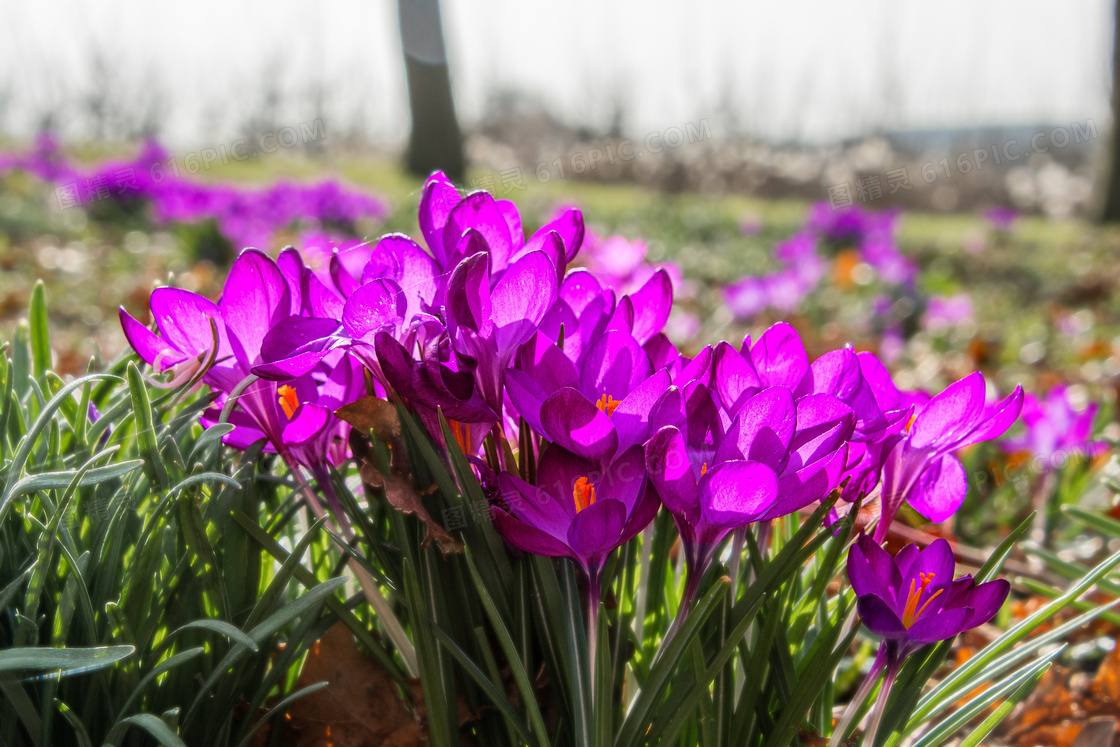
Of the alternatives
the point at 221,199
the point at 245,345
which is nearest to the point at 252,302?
the point at 245,345

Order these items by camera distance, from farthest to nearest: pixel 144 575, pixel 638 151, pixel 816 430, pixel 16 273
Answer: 1. pixel 638 151
2. pixel 16 273
3. pixel 144 575
4. pixel 816 430

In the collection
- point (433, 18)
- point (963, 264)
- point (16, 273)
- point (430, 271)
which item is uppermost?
point (433, 18)

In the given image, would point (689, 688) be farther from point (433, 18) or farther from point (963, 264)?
point (433, 18)

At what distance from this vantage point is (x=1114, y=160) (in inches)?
507

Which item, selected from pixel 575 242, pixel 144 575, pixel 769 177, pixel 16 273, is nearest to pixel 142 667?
pixel 144 575

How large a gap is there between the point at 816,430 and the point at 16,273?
620 cm

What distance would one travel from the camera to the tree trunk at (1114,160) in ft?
37.9

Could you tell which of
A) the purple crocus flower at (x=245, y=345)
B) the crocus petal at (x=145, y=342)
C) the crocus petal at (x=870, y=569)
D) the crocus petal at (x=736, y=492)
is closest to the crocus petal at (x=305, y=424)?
the purple crocus flower at (x=245, y=345)

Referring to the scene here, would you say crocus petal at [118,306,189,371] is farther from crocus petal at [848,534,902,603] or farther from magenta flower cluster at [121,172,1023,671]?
crocus petal at [848,534,902,603]

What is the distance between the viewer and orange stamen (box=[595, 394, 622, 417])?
2.38 feet

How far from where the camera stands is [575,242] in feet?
2.79

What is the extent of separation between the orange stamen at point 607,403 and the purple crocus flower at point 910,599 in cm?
25

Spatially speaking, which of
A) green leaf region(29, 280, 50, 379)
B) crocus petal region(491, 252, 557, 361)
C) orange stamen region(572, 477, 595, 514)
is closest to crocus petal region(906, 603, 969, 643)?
orange stamen region(572, 477, 595, 514)

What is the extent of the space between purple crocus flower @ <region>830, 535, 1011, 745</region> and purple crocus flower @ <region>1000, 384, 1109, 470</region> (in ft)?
4.65
